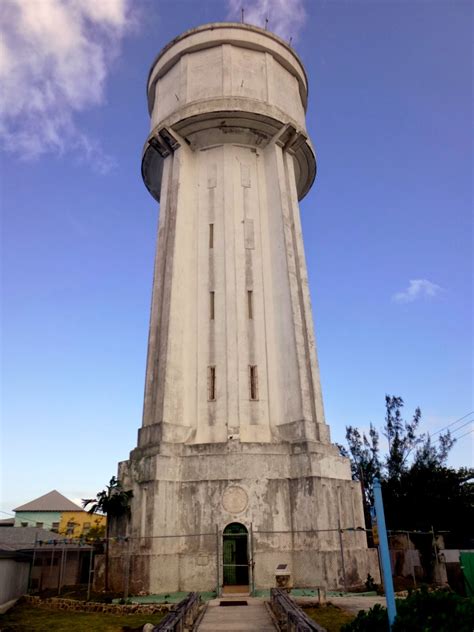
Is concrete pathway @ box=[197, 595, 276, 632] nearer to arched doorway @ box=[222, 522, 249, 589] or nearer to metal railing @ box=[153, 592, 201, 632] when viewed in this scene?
metal railing @ box=[153, 592, 201, 632]

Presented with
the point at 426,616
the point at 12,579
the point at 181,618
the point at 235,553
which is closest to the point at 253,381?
the point at 235,553

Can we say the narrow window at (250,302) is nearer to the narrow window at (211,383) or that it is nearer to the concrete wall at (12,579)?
the narrow window at (211,383)

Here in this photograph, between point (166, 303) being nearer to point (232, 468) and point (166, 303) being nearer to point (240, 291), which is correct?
point (240, 291)

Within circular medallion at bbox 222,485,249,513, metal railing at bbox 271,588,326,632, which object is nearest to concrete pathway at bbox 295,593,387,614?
metal railing at bbox 271,588,326,632

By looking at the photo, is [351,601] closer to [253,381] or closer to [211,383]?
[253,381]

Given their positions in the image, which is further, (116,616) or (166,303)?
(166,303)

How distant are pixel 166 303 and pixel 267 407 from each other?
8.02 meters

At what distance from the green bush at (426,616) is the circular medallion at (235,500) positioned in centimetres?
1506

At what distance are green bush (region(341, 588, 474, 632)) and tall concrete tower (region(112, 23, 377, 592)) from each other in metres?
12.8

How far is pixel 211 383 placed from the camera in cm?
2778

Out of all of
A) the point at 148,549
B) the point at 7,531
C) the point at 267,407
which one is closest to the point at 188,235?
the point at 267,407

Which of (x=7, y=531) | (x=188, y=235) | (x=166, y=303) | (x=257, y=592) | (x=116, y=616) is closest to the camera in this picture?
(x=116, y=616)

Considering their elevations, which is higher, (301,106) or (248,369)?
(301,106)

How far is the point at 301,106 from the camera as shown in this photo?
1490 inches
